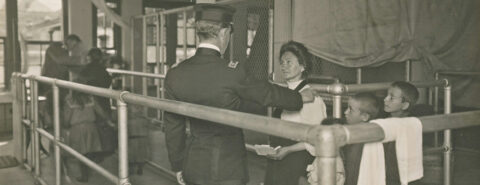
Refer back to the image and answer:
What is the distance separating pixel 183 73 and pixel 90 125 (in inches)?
113

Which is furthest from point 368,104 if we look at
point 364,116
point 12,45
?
point 12,45

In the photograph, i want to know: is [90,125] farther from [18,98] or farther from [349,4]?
[349,4]

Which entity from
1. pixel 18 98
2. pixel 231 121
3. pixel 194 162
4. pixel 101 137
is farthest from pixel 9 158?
pixel 231 121

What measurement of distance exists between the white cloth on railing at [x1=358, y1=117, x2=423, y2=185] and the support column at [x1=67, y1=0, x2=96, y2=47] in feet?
24.8

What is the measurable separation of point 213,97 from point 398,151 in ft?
2.87

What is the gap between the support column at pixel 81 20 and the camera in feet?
26.8

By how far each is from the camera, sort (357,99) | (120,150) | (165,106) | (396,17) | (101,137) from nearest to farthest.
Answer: (165,106), (120,150), (357,99), (396,17), (101,137)

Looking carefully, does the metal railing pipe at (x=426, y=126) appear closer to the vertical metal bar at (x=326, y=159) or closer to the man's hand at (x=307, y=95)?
the vertical metal bar at (x=326, y=159)

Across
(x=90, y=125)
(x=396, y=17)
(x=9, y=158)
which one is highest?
(x=396, y=17)

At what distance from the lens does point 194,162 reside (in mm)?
2119

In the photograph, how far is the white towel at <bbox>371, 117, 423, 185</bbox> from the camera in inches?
51.5

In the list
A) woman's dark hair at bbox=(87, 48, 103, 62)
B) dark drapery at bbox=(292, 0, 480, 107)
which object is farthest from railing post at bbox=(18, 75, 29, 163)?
dark drapery at bbox=(292, 0, 480, 107)

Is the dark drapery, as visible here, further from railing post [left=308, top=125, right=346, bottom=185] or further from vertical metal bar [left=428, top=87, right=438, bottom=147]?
railing post [left=308, top=125, right=346, bottom=185]

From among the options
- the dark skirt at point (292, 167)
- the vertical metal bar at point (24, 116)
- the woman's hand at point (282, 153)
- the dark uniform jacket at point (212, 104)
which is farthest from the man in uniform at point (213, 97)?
the vertical metal bar at point (24, 116)
